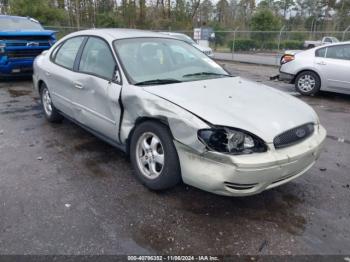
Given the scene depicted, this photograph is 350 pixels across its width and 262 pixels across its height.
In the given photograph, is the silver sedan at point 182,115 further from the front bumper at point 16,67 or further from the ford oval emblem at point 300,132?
the front bumper at point 16,67

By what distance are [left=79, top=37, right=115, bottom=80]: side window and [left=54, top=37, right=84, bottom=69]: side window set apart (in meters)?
0.28

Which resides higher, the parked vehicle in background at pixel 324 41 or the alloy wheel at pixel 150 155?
the parked vehicle in background at pixel 324 41

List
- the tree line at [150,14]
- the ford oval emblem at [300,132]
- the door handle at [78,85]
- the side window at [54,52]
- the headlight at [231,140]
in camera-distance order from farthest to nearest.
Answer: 1. the tree line at [150,14]
2. the side window at [54,52]
3. the door handle at [78,85]
4. the ford oval emblem at [300,132]
5. the headlight at [231,140]

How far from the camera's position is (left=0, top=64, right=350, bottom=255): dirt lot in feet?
8.45

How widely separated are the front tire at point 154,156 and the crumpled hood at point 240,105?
0.35 meters

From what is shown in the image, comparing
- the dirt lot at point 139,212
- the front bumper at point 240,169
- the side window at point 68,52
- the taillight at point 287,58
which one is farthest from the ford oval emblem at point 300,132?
the taillight at point 287,58

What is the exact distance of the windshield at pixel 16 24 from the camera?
9.06 m

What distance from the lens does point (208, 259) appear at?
2.44 m

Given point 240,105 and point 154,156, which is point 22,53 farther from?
point 240,105

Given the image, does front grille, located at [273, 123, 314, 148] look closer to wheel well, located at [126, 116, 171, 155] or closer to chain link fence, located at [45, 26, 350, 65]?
wheel well, located at [126, 116, 171, 155]

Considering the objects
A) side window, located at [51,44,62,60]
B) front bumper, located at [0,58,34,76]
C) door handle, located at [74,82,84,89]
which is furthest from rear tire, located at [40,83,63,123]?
front bumper, located at [0,58,34,76]

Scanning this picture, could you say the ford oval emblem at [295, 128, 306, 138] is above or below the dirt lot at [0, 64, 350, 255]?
above

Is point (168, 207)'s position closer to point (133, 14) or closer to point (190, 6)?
point (133, 14)

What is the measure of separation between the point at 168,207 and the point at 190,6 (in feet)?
134
